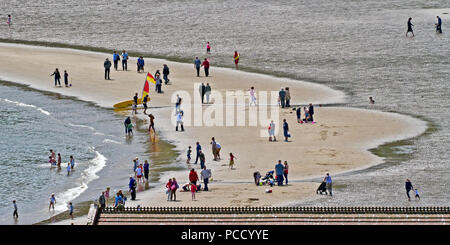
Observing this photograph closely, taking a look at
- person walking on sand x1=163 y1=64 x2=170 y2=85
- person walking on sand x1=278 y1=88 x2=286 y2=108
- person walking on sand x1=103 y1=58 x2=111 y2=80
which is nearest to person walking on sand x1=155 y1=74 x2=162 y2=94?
person walking on sand x1=163 y1=64 x2=170 y2=85

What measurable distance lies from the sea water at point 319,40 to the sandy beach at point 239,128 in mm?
1777

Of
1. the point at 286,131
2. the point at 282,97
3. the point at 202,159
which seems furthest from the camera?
the point at 282,97

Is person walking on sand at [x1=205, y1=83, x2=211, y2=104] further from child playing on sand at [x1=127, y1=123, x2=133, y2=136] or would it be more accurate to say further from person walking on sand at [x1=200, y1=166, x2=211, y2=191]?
person walking on sand at [x1=200, y1=166, x2=211, y2=191]

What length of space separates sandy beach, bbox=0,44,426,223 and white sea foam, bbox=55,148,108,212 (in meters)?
3.43

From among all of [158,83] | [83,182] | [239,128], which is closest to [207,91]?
[158,83]

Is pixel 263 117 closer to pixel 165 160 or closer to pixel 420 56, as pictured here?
pixel 165 160

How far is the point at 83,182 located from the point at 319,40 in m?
40.0

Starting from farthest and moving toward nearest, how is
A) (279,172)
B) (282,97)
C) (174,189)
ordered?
(282,97) → (279,172) → (174,189)

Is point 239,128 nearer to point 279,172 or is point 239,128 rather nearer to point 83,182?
point 83,182

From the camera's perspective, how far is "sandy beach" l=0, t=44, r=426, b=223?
4644 cm

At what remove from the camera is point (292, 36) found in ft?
292

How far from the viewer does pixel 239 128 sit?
60.8 metres

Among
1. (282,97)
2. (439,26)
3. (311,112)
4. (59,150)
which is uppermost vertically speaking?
(439,26)
